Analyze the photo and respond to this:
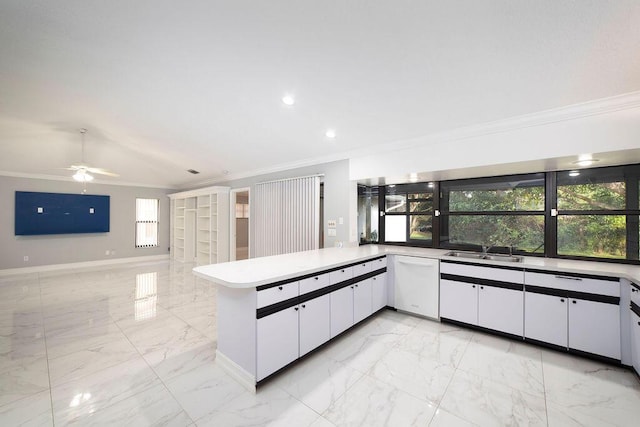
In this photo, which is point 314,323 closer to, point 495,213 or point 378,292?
point 378,292

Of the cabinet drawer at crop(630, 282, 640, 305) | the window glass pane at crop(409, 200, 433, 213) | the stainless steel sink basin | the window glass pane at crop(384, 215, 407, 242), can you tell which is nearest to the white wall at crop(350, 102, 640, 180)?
the window glass pane at crop(409, 200, 433, 213)

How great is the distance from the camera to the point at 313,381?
2129 mm

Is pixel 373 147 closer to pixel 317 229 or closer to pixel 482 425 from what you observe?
pixel 317 229

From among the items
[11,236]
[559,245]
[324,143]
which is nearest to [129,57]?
[324,143]

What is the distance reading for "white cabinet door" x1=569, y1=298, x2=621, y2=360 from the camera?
2328mm

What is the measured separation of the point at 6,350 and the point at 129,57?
3.27m

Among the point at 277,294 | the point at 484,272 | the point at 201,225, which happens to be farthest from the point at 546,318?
the point at 201,225

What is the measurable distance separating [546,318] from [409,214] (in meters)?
2.13

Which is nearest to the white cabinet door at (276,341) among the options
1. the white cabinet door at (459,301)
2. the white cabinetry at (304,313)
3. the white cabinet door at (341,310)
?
the white cabinetry at (304,313)

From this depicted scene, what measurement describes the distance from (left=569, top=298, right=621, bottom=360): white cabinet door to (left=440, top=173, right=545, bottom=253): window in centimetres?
92

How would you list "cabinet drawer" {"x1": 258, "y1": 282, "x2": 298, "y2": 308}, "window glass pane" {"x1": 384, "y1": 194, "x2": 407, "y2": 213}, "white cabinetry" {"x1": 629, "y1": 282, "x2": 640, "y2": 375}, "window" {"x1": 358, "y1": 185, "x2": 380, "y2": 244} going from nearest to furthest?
"cabinet drawer" {"x1": 258, "y1": 282, "x2": 298, "y2": 308} → "white cabinetry" {"x1": 629, "y1": 282, "x2": 640, "y2": 375} → "window glass pane" {"x1": 384, "y1": 194, "x2": 407, "y2": 213} → "window" {"x1": 358, "y1": 185, "x2": 380, "y2": 244}

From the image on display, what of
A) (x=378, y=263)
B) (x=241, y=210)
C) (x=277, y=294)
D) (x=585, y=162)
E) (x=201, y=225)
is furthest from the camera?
(x=241, y=210)

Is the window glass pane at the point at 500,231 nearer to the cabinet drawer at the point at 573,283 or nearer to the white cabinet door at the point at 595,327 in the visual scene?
the cabinet drawer at the point at 573,283

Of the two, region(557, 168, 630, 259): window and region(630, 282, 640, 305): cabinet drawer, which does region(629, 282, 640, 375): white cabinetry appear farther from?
region(557, 168, 630, 259): window
